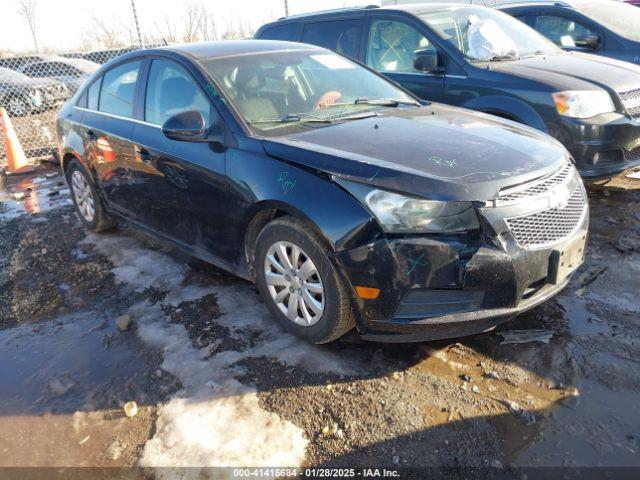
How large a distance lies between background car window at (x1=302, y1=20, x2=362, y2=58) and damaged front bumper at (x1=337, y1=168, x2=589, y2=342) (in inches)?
155

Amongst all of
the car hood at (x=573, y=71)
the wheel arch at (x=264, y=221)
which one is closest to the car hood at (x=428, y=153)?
the wheel arch at (x=264, y=221)

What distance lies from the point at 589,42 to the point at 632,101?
234 centimetres

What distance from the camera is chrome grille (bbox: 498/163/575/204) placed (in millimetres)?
2637

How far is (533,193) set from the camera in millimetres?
2736

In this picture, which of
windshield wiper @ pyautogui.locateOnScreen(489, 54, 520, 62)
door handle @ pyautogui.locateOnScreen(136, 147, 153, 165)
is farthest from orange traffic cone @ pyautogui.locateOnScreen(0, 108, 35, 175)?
windshield wiper @ pyautogui.locateOnScreen(489, 54, 520, 62)

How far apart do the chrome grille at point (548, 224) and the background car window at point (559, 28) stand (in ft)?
15.6

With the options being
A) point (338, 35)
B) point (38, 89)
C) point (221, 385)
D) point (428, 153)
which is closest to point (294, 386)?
point (221, 385)

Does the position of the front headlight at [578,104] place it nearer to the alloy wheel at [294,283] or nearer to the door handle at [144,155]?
the alloy wheel at [294,283]

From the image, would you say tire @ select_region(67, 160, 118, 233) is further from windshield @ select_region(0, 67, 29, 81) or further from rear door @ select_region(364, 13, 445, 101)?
windshield @ select_region(0, 67, 29, 81)

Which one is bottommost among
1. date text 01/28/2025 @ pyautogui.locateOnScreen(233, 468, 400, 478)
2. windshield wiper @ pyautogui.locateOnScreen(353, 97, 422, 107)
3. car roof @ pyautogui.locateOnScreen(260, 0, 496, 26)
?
date text 01/28/2025 @ pyautogui.locateOnScreen(233, 468, 400, 478)

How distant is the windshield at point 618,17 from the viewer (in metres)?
6.79

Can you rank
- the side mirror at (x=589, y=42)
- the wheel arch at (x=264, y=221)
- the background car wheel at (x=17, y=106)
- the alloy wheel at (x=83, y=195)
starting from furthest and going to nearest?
the background car wheel at (x=17, y=106) < the side mirror at (x=589, y=42) < the alloy wheel at (x=83, y=195) < the wheel arch at (x=264, y=221)

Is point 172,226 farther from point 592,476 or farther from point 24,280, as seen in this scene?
point 592,476

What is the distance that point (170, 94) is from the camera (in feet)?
12.7
